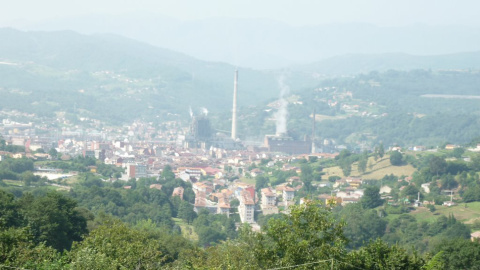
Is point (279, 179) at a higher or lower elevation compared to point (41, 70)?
lower

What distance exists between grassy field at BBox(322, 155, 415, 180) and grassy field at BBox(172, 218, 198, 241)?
20.2 metres

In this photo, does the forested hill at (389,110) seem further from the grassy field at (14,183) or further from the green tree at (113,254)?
the green tree at (113,254)

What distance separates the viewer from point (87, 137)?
309 ft

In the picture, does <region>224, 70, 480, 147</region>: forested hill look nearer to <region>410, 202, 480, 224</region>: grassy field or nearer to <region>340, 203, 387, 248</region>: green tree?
<region>410, 202, 480, 224</region>: grassy field

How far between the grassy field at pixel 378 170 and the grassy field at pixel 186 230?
20.2 meters

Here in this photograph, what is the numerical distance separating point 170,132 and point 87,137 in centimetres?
1794

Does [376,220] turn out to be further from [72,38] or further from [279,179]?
[72,38]

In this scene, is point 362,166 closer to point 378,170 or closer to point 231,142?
point 378,170

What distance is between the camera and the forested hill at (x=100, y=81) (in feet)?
390

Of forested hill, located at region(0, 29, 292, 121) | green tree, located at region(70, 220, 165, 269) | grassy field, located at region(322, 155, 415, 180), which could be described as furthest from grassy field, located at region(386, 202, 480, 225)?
forested hill, located at region(0, 29, 292, 121)

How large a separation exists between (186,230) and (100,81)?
110703 mm

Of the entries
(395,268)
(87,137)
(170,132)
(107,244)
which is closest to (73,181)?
(107,244)

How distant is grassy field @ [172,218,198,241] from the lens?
37.9 metres

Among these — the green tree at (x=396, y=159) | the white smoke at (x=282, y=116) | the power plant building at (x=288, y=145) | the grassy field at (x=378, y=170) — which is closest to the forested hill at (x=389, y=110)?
the white smoke at (x=282, y=116)
